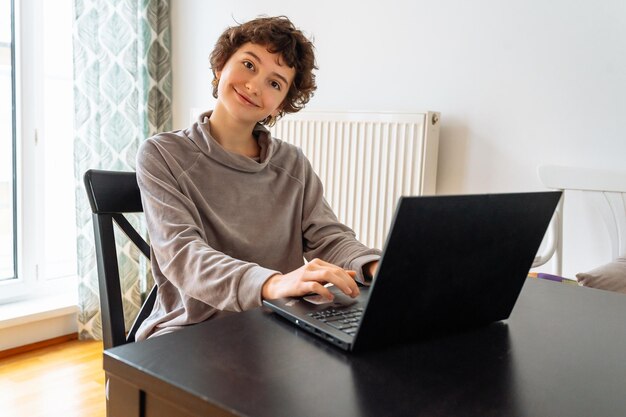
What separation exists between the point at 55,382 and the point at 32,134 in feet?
3.63

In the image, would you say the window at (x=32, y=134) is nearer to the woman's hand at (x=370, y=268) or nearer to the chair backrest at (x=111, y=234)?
the chair backrest at (x=111, y=234)

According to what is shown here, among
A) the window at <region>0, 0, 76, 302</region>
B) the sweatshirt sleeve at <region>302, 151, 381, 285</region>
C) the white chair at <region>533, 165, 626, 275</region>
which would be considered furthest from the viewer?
the window at <region>0, 0, 76, 302</region>

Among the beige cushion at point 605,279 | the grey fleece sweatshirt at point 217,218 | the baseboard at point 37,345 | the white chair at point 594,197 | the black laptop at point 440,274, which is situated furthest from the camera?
the baseboard at point 37,345

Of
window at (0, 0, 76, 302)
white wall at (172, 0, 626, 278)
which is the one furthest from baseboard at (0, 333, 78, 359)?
white wall at (172, 0, 626, 278)

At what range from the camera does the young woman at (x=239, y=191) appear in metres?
1.11

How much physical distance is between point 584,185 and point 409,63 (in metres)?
0.80

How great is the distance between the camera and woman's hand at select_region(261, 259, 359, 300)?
827 mm

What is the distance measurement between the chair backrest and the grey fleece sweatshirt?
0.20 feet

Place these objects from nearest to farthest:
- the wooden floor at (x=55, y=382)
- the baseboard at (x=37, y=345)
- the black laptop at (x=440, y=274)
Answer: the black laptop at (x=440, y=274), the wooden floor at (x=55, y=382), the baseboard at (x=37, y=345)

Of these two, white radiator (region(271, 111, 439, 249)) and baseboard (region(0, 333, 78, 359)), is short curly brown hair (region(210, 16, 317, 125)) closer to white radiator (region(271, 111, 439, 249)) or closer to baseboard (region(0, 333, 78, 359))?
white radiator (region(271, 111, 439, 249))

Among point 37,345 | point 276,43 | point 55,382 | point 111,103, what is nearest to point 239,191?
point 276,43

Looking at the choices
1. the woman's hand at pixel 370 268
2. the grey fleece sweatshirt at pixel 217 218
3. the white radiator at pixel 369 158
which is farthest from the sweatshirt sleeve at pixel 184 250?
the white radiator at pixel 369 158

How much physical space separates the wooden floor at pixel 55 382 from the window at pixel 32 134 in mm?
348

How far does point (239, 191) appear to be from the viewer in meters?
1.31
